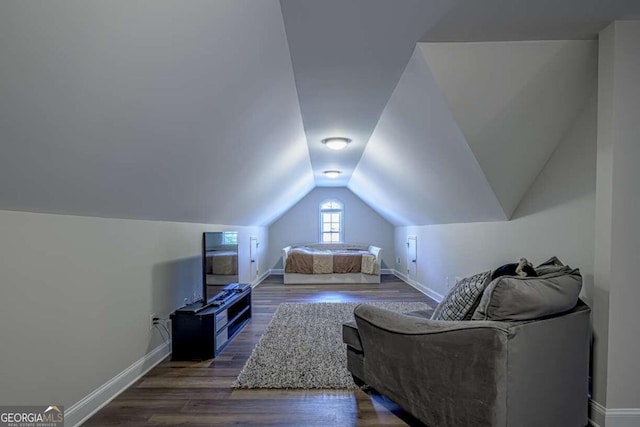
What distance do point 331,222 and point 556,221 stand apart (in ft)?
21.8

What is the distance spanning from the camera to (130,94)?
150cm

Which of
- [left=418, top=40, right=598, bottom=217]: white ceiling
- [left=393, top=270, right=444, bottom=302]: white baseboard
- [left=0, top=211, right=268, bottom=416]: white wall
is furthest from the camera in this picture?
[left=393, top=270, right=444, bottom=302]: white baseboard

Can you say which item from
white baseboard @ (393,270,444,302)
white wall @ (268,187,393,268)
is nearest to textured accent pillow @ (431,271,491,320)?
white baseboard @ (393,270,444,302)

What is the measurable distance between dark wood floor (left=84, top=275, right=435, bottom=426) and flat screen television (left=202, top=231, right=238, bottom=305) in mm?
686

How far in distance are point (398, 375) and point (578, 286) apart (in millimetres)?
1069

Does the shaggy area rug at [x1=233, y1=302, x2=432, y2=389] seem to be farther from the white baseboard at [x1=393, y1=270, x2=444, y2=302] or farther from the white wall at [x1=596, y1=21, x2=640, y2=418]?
the white baseboard at [x1=393, y1=270, x2=444, y2=302]

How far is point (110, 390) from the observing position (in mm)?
2232

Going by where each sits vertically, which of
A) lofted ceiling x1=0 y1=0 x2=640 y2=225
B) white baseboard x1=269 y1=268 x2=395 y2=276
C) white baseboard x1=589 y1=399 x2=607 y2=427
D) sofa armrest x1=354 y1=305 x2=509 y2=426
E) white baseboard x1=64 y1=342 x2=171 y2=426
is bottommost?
white baseboard x1=269 y1=268 x2=395 y2=276

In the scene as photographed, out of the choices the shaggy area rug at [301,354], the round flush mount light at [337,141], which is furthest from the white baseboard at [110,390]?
the round flush mount light at [337,141]

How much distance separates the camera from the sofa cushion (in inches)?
60.9

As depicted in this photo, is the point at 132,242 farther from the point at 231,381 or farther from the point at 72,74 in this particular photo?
the point at 72,74

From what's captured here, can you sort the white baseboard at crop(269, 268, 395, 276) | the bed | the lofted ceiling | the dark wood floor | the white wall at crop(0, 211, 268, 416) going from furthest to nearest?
the white baseboard at crop(269, 268, 395, 276) → the bed → the dark wood floor → the white wall at crop(0, 211, 268, 416) → the lofted ceiling

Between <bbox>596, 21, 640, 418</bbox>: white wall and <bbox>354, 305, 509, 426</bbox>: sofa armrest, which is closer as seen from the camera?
<bbox>354, 305, 509, 426</bbox>: sofa armrest

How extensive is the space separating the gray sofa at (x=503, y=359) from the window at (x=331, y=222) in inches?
275
